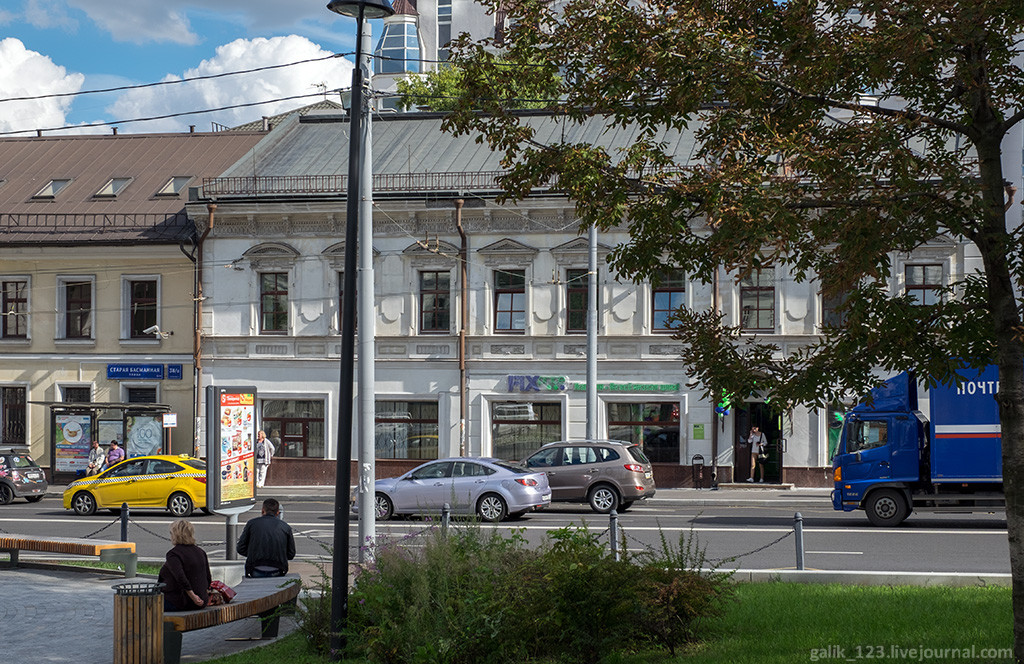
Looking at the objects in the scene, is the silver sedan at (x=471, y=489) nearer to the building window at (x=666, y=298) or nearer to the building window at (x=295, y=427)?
the building window at (x=666, y=298)

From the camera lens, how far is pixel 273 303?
34594mm

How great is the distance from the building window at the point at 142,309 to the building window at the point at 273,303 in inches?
148

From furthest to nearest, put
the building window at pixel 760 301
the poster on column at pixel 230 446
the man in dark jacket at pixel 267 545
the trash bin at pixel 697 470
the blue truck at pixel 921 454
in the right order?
the building window at pixel 760 301 < the trash bin at pixel 697 470 < the blue truck at pixel 921 454 < the poster on column at pixel 230 446 < the man in dark jacket at pixel 267 545

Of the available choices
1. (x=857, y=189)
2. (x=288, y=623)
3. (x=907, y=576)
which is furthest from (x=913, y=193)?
(x=288, y=623)

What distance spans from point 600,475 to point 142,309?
18204 millimetres

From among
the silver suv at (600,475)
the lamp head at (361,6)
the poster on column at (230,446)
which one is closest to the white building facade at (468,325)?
the silver suv at (600,475)

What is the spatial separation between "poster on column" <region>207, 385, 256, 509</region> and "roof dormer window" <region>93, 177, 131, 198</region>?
23.9m

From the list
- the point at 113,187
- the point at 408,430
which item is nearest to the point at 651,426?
the point at 408,430

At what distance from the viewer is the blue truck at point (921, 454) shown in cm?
2055

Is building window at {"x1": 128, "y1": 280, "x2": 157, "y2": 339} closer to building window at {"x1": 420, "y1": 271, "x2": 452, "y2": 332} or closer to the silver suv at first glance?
building window at {"x1": 420, "y1": 271, "x2": 452, "y2": 332}

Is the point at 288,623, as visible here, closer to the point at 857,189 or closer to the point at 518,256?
the point at 857,189

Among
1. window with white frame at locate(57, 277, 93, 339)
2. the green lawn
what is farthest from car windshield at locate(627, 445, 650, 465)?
window with white frame at locate(57, 277, 93, 339)

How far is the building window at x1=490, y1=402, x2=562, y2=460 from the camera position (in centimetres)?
3281

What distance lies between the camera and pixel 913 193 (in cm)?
791
